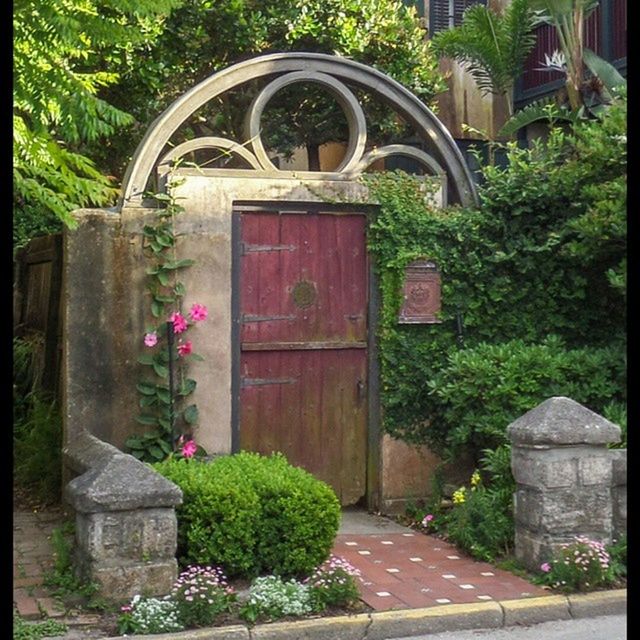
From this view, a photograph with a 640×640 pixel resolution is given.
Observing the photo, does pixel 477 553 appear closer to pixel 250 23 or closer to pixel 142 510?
pixel 142 510

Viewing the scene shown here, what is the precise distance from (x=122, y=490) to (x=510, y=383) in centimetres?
338

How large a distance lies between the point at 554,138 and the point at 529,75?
7654mm

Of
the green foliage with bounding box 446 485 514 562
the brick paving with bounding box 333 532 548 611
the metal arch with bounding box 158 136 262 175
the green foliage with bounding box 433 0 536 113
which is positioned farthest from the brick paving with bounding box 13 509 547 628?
the green foliage with bounding box 433 0 536 113

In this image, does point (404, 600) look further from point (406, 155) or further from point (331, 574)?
point (406, 155)

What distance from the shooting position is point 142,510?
237 inches

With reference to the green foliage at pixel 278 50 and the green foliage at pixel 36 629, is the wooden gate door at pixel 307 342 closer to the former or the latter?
the green foliage at pixel 36 629

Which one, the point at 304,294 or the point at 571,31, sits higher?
the point at 571,31

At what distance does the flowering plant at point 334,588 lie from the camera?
6.02 meters

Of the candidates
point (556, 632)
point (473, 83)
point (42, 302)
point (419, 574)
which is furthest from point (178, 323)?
point (473, 83)

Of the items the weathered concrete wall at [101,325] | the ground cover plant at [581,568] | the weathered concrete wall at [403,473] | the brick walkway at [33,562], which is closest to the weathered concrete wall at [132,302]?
the weathered concrete wall at [101,325]

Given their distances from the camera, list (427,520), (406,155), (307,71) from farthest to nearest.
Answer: (406,155)
(307,71)
(427,520)

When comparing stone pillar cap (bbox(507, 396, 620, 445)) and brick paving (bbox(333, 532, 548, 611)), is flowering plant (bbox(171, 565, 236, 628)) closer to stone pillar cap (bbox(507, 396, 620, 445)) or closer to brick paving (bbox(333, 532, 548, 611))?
brick paving (bbox(333, 532, 548, 611))

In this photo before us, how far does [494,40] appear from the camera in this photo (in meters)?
13.6

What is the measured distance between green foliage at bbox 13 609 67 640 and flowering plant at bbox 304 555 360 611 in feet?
4.82
